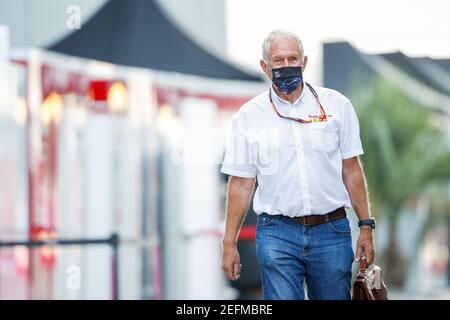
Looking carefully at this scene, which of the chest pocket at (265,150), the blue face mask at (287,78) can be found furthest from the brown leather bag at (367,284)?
the blue face mask at (287,78)

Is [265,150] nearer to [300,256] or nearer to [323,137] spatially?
[323,137]

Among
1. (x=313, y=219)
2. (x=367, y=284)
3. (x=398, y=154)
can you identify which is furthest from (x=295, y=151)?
(x=398, y=154)

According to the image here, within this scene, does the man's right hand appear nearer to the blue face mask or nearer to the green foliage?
the blue face mask

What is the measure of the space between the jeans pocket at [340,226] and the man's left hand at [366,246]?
56mm

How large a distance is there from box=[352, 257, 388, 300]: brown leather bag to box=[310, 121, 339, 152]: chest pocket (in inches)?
16.1

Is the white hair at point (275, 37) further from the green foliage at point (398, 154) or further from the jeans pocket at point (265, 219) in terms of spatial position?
the green foliage at point (398, 154)

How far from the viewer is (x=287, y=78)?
476 centimetres

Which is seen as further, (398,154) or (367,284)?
(398,154)

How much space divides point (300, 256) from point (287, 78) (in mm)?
615

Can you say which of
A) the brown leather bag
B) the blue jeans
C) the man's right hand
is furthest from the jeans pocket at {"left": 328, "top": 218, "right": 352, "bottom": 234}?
the man's right hand

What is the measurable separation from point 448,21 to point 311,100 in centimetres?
215

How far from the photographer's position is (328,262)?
473 centimetres

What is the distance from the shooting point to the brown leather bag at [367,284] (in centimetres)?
472

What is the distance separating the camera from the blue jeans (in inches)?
185
